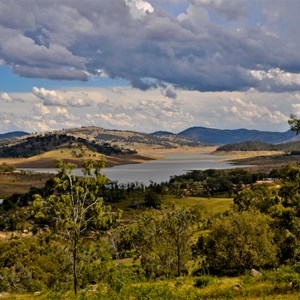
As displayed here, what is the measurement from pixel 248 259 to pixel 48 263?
34.5 metres

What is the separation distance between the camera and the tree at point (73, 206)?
23.8m

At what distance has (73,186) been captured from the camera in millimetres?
24750

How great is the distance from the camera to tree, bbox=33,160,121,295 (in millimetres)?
23766

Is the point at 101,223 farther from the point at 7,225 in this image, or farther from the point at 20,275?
the point at 7,225

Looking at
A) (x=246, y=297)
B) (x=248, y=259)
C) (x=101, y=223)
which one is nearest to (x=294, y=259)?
(x=248, y=259)

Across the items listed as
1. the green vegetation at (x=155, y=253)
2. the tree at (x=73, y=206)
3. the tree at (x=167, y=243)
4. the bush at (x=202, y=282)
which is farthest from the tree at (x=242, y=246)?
the tree at (x=73, y=206)

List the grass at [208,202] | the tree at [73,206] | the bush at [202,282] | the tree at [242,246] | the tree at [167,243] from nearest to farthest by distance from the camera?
the tree at [73,206]
the bush at [202,282]
the tree at [242,246]
the tree at [167,243]
the grass at [208,202]

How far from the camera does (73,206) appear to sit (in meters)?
24.5

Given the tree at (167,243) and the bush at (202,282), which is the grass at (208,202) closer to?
the tree at (167,243)

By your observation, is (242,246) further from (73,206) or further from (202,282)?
(73,206)

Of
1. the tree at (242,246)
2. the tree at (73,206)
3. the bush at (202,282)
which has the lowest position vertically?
the tree at (242,246)

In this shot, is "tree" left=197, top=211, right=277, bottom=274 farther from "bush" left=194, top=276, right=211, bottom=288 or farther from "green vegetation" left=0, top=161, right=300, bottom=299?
"bush" left=194, top=276, right=211, bottom=288

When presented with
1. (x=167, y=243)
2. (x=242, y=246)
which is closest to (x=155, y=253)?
(x=167, y=243)

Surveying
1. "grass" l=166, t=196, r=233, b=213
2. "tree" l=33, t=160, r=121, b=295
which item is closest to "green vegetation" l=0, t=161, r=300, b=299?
"tree" l=33, t=160, r=121, b=295
